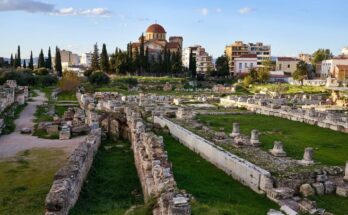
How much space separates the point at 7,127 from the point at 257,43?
355ft

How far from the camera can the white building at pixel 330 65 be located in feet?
324

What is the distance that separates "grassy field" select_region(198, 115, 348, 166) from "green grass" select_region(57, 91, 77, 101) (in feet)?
83.0

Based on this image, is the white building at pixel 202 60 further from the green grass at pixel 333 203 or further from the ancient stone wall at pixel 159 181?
the green grass at pixel 333 203

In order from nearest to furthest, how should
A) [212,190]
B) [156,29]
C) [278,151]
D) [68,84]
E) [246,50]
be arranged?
[212,190] < [278,151] < [68,84] < [156,29] < [246,50]

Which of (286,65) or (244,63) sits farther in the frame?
(286,65)

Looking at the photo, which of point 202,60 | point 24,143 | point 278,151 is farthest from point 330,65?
point 278,151

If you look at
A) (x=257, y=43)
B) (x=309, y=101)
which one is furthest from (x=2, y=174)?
(x=257, y=43)

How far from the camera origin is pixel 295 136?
23.2 m

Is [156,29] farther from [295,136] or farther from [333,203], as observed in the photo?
[333,203]

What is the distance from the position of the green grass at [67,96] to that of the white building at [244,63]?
58.3m

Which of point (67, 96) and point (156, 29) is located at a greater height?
point (156, 29)

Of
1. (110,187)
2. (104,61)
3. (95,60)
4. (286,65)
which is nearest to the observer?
(110,187)

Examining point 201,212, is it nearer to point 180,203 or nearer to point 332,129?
point 180,203

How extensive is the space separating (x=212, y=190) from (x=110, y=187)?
4044mm
